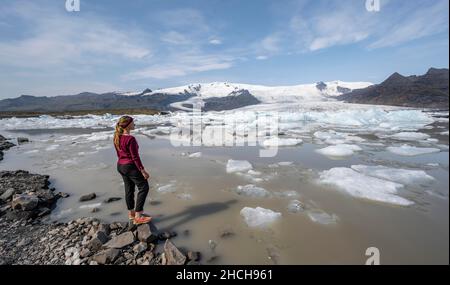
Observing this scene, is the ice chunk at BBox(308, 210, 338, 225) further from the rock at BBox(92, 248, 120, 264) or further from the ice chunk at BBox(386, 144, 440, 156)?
the ice chunk at BBox(386, 144, 440, 156)

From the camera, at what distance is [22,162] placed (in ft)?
30.1

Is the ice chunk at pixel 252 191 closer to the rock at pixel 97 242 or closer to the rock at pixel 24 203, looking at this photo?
the rock at pixel 97 242

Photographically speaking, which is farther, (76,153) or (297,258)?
(76,153)

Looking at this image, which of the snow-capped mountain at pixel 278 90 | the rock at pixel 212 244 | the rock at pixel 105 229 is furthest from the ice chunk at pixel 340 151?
the snow-capped mountain at pixel 278 90

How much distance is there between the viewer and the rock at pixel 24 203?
4.38 metres

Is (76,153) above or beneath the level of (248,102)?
beneath

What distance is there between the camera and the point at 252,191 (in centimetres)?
525

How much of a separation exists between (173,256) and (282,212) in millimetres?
2068

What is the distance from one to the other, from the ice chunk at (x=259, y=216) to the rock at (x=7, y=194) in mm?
4532

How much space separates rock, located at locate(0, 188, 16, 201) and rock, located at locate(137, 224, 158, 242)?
335 cm
